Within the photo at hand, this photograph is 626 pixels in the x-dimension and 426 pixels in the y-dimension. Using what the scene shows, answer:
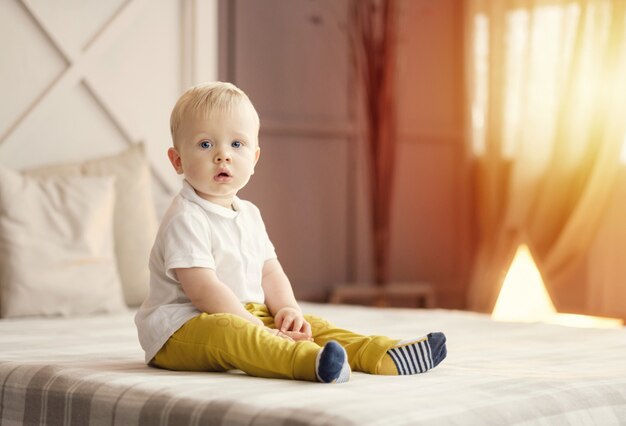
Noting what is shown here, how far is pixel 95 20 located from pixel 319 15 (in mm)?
1149

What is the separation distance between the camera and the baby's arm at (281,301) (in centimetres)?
175

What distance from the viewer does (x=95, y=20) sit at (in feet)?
10.5

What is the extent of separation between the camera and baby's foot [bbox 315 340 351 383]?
4.84ft

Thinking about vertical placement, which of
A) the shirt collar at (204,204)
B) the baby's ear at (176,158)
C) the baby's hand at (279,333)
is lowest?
the baby's hand at (279,333)

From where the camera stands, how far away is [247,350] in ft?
5.17

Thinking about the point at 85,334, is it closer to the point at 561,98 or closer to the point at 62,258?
the point at 62,258

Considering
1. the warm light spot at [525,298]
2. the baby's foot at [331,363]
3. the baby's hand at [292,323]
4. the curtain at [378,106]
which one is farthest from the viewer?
the curtain at [378,106]

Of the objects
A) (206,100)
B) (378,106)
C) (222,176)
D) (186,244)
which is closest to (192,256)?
(186,244)

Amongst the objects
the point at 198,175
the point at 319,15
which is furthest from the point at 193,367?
the point at 319,15

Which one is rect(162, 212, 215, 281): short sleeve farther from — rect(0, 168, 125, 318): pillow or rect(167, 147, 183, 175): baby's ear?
rect(0, 168, 125, 318): pillow

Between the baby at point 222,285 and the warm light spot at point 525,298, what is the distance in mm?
2041

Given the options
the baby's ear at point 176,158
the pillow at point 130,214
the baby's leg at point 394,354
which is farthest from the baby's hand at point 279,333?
the pillow at point 130,214

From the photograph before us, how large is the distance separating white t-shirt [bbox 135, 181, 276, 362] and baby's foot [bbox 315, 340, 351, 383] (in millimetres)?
287

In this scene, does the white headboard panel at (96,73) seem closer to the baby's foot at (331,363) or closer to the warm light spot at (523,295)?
the warm light spot at (523,295)
